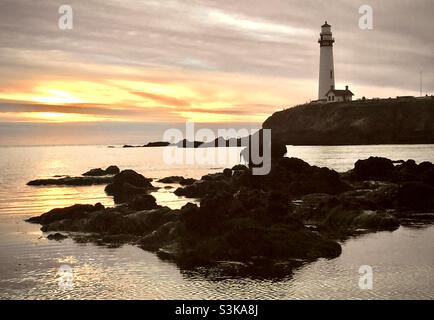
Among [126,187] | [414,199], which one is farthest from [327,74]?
[414,199]

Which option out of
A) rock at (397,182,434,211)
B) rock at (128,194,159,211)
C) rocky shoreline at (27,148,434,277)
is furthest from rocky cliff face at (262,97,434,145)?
rock at (128,194,159,211)

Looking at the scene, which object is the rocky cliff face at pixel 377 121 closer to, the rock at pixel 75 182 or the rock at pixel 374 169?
the rock at pixel 374 169

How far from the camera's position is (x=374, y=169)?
2965 inches

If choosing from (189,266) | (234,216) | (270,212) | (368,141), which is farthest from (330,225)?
(368,141)

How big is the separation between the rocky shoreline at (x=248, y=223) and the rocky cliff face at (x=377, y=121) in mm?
113294

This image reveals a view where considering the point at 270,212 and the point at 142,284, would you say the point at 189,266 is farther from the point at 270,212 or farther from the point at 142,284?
the point at 270,212

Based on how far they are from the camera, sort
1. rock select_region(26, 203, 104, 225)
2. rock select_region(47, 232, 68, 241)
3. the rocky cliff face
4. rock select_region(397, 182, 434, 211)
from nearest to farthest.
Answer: rock select_region(47, 232, 68, 241) → rock select_region(26, 203, 104, 225) → rock select_region(397, 182, 434, 211) → the rocky cliff face

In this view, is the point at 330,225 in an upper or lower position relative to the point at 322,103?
lower

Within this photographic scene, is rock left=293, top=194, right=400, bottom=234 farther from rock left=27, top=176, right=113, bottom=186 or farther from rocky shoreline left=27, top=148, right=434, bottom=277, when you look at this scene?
rock left=27, top=176, right=113, bottom=186

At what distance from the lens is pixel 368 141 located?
590ft

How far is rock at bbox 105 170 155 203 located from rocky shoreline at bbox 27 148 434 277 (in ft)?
2.01

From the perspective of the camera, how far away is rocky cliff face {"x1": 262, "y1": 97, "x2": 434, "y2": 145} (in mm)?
173625

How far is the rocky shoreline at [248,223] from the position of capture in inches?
1369
